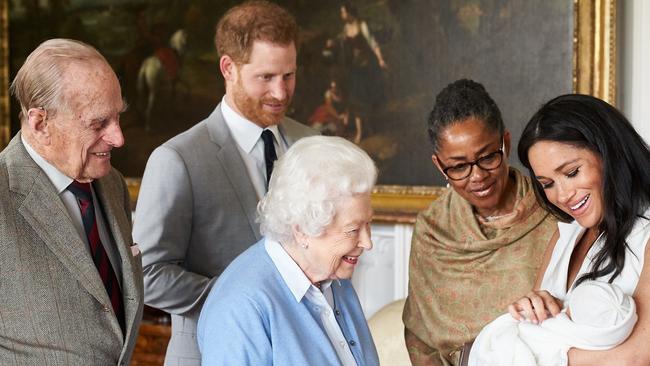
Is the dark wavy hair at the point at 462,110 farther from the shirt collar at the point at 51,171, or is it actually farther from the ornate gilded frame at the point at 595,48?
the ornate gilded frame at the point at 595,48

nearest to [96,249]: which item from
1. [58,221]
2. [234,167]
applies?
[58,221]

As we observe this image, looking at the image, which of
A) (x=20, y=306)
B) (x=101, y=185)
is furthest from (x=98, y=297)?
(x=101, y=185)

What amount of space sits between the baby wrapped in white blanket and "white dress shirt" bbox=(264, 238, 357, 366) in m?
0.46

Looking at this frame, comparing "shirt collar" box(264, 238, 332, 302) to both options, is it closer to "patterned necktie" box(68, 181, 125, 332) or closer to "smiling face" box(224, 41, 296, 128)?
"patterned necktie" box(68, 181, 125, 332)

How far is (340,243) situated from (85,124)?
3.07 ft

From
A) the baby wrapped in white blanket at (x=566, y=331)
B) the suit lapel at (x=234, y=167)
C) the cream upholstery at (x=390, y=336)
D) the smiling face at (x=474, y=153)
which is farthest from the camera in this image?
the cream upholstery at (x=390, y=336)

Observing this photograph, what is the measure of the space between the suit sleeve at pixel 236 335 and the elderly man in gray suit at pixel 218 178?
963mm

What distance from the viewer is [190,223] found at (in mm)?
3891

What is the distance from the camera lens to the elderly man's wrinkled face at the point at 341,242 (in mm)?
2949

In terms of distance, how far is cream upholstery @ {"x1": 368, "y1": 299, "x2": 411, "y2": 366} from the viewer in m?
5.29

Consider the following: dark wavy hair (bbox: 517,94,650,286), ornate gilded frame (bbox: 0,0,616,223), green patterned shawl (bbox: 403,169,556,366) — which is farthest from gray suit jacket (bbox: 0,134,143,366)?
ornate gilded frame (bbox: 0,0,616,223)

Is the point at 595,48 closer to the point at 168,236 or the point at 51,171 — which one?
the point at 168,236

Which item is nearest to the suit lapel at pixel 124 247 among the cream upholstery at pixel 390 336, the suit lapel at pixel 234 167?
the suit lapel at pixel 234 167

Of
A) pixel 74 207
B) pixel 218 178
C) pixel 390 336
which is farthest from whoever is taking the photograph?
pixel 390 336
